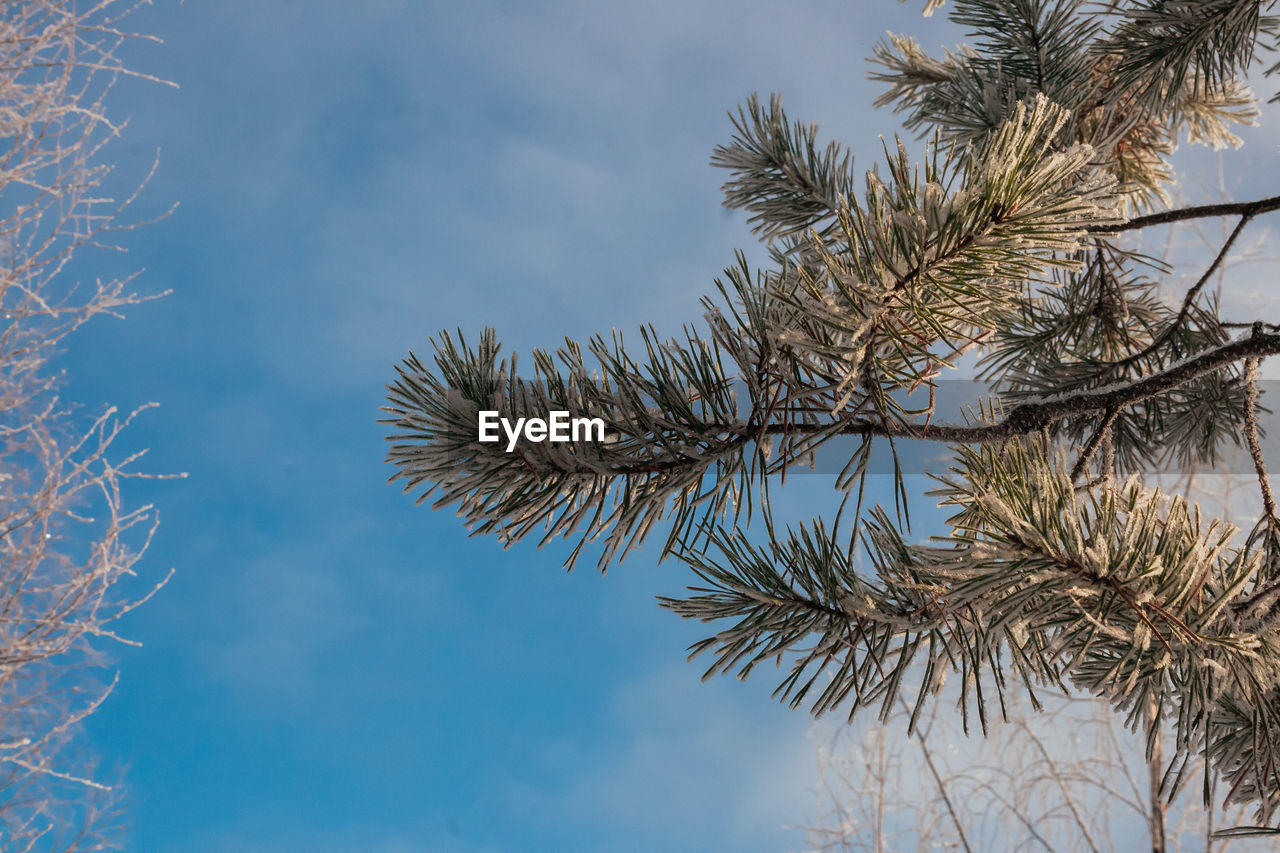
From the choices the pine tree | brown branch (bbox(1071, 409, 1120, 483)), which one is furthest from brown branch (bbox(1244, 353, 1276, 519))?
brown branch (bbox(1071, 409, 1120, 483))

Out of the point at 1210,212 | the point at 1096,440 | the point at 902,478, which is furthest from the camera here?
the point at 1210,212

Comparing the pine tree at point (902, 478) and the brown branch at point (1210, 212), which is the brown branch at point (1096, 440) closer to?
the pine tree at point (902, 478)

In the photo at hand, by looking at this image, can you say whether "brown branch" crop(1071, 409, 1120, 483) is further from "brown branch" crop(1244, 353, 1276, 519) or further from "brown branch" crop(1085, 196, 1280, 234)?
"brown branch" crop(1085, 196, 1280, 234)

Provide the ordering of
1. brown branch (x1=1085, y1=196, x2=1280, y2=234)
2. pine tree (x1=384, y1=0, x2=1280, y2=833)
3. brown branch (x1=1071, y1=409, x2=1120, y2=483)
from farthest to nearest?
brown branch (x1=1085, y1=196, x2=1280, y2=234), brown branch (x1=1071, y1=409, x2=1120, y2=483), pine tree (x1=384, y1=0, x2=1280, y2=833)

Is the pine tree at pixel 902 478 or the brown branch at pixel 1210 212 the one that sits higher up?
the brown branch at pixel 1210 212

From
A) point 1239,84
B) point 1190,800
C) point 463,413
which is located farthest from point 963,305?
point 1190,800

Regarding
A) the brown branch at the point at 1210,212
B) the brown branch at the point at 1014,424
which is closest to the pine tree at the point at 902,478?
the brown branch at the point at 1014,424

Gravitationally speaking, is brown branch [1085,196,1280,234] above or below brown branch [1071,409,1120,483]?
above

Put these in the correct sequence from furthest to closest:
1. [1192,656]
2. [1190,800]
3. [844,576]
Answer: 1. [1190,800]
2. [844,576]
3. [1192,656]

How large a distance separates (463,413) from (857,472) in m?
0.22

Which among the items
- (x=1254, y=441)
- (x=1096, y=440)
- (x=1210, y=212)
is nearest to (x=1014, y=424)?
(x=1096, y=440)

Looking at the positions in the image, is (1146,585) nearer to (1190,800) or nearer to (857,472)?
(857,472)

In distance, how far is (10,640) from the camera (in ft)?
3.61

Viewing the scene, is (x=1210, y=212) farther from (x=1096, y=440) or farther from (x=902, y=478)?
(x=902, y=478)
